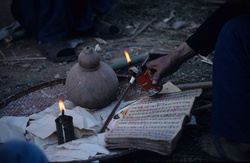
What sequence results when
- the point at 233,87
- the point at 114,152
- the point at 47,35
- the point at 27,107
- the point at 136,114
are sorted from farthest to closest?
the point at 47,35, the point at 27,107, the point at 136,114, the point at 114,152, the point at 233,87

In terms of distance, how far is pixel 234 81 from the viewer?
167 cm

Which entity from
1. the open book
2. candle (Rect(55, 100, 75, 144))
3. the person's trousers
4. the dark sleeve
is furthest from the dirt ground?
the dark sleeve

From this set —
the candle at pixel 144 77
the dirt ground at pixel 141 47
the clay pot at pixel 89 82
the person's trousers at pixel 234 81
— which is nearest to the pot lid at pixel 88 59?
the clay pot at pixel 89 82

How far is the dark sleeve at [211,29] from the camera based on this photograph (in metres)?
2.08

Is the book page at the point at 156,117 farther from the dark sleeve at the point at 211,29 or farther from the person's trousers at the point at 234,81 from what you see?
the dark sleeve at the point at 211,29

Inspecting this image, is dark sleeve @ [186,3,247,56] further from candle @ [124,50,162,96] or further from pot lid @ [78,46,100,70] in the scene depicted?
pot lid @ [78,46,100,70]

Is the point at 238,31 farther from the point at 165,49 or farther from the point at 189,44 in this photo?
the point at 165,49

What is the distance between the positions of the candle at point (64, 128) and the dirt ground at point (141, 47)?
0.53 meters

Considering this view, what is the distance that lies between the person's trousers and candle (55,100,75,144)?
3.44ft

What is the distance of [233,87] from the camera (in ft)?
5.50

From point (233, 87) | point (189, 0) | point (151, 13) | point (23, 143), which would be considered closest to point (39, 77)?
point (23, 143)

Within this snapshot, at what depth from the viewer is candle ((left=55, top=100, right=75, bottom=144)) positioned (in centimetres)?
194

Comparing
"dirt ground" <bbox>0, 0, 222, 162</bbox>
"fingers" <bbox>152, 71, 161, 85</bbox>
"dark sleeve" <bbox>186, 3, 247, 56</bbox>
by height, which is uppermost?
"dark sleeve" <bbox>186, 3, 247, 56</bbox>

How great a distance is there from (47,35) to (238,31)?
3.34m
